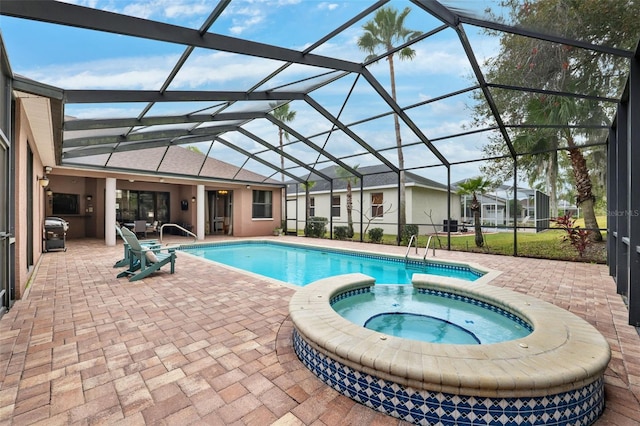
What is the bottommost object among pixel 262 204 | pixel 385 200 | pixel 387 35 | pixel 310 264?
pixel 310 264

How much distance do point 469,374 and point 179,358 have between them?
7.81 feet

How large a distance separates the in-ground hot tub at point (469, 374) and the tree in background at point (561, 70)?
130 inches

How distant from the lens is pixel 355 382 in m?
2.16

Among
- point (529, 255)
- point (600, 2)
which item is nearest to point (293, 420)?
point (600, 2)

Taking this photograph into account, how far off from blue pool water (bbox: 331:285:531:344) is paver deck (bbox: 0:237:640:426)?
3.12 feet

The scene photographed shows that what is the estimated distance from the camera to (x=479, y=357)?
83.0 inches

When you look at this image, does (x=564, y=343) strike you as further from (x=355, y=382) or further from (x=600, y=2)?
(x=600, y=2)

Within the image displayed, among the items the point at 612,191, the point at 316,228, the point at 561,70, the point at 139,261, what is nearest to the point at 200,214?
the point at 316,228

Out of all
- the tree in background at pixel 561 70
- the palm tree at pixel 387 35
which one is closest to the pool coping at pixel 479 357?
the tree in background at pixel 561 70

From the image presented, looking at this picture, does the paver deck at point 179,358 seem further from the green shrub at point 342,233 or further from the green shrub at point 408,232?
the green shrub at point 342,233

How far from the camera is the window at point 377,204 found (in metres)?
16.5

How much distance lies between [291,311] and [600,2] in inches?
182

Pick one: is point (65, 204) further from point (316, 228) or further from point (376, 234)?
point (376, 234)

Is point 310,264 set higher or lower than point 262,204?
lower
